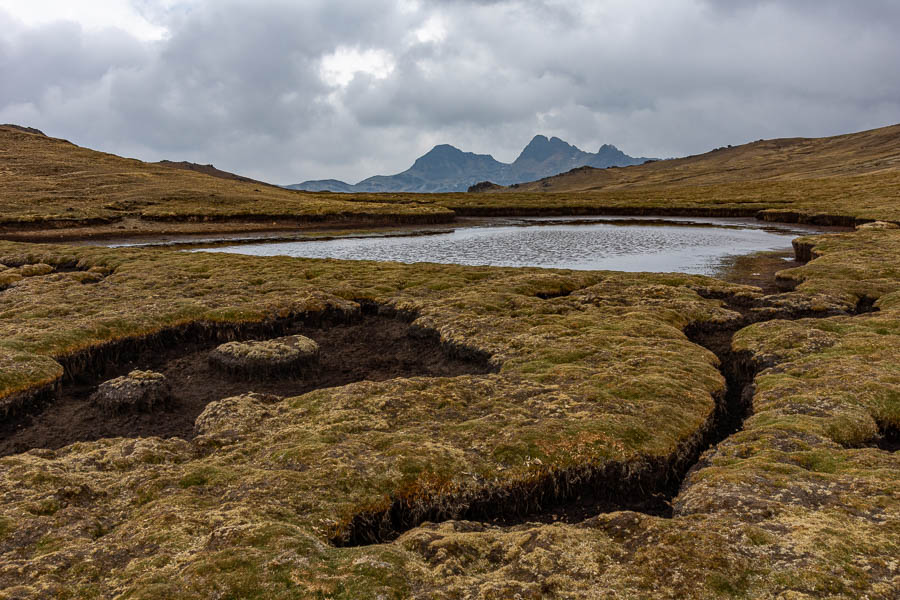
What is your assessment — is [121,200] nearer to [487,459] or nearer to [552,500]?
[487,459]

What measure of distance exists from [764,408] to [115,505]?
1654cm

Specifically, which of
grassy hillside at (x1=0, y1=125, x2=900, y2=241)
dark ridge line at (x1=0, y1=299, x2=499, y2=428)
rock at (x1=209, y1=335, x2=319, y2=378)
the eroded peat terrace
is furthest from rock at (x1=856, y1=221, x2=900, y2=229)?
rock at (x1=209, y1=335, x2=319, y2=378)

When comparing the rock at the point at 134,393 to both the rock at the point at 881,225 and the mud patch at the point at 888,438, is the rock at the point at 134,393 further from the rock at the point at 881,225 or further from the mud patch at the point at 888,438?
the rock at the point at 881,225

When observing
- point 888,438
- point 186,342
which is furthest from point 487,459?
point 186,342

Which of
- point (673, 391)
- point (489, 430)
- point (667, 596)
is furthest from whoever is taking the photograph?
point (673, 391)

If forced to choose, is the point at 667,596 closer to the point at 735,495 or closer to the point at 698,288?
the point at 735,495

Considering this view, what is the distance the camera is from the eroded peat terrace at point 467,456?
320 inches

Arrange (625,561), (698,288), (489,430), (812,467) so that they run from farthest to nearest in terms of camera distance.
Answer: (698,288)
(489,430)
(812,467)
(625,561)

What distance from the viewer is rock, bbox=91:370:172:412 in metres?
16.9

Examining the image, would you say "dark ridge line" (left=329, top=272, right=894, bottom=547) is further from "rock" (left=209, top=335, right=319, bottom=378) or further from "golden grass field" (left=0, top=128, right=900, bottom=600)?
"rock" (left=209, top=335, right=319, bottom=378)

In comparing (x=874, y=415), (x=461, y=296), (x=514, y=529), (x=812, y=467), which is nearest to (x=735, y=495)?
(x=812, y=467)

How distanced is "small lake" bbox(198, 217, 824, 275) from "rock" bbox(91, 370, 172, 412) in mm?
34030

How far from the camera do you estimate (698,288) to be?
30.7 metres

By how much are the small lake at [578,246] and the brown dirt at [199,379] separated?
25332 mm
